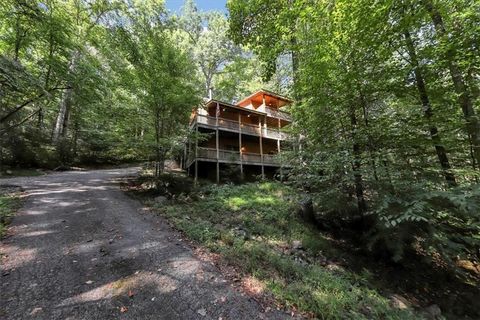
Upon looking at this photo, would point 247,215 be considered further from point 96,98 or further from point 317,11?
point 96,98

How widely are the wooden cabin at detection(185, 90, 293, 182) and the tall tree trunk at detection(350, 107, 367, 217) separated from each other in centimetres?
786

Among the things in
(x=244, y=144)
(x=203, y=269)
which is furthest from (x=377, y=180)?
(x=244, y=144)

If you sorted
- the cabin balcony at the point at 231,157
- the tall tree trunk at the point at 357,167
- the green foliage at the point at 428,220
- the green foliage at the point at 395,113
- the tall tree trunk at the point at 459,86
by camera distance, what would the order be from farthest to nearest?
the cabin balcony at the point at 231,157 → the tall tree trunk at the point at 357,167 → the tall tree trunk at the point at 459,86 → the green foliage at the point at 395,113 → the green foliage at the point at 428,220

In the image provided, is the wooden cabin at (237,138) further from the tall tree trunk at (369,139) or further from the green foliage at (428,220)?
the green foliage at (428,220)

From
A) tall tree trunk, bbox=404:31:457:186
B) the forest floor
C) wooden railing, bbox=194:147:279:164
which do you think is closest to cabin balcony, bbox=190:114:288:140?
wooden railing, bbox=194:147:279:164

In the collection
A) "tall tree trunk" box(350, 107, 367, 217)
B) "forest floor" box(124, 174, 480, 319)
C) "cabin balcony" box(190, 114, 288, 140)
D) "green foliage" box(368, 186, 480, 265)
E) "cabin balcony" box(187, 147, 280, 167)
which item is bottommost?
"forest floor" box(124, 174, 480, 319)

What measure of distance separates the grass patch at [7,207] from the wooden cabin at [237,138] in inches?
319

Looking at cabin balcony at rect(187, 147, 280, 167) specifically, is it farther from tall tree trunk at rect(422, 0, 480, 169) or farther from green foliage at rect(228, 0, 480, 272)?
tall tree trunk at rect(422, 0, 480, 169)

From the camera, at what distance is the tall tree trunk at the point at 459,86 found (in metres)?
5.16

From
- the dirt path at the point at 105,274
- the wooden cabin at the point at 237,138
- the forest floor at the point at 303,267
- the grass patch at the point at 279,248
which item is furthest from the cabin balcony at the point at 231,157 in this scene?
the dirt path at the point at 105,274

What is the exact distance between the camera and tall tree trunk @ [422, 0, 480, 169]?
5164mm

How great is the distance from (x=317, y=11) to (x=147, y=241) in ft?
23.9

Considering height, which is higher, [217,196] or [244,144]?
[244,144]

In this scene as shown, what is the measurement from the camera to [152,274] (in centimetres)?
404
